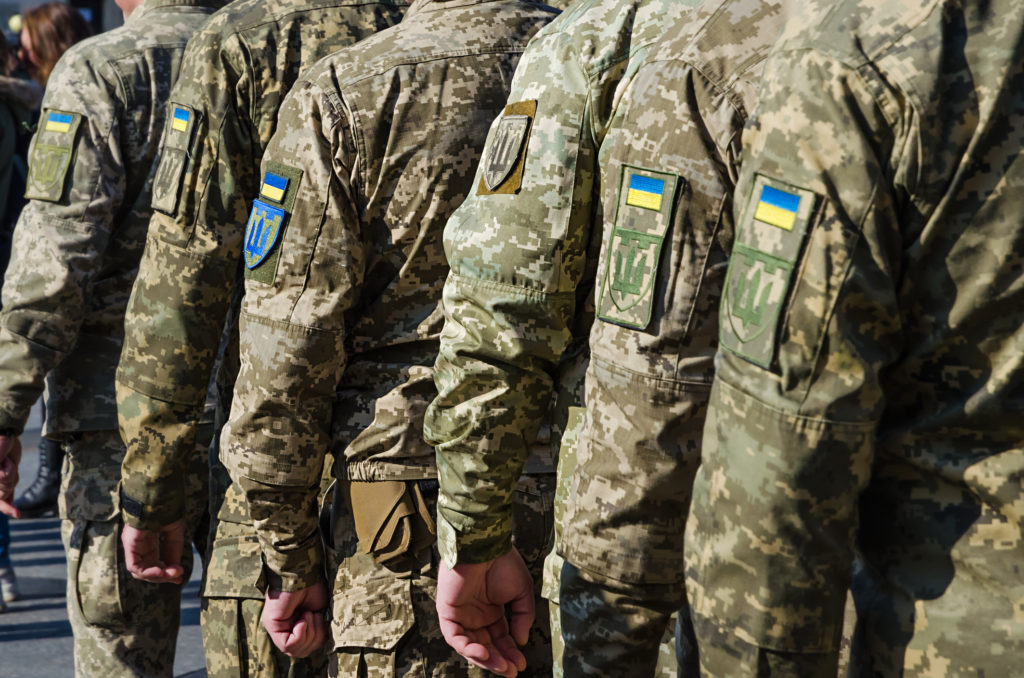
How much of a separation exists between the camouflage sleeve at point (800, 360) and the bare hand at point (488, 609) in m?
0.80

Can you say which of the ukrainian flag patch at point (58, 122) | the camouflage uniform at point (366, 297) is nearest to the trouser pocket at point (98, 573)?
the camouflage uniform at point (366, 297)

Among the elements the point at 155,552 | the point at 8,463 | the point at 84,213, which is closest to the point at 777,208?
the point at 155,552

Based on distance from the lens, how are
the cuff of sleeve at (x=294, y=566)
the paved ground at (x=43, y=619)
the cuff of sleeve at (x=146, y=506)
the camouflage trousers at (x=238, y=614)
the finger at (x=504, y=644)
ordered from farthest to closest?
the paved ground at (x=43, y=619) < the cuff of sleeve at (x=146, y=506) < the camouflage trousers at (x=238, y=614) < the cuff of sleeve at (x=294, y=566) < the finger at (x=504, y=644)

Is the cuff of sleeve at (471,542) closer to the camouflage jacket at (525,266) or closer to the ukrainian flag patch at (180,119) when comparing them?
the camouflage jacket at (525,266)

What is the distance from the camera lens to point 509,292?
1903 mm

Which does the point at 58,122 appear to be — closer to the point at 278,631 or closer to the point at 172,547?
the point at 172,547

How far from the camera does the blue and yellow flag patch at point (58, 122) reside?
3.02 m

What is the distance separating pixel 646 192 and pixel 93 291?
2026 mm

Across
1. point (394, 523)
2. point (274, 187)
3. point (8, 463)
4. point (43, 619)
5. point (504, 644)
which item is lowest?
point (43, 619)

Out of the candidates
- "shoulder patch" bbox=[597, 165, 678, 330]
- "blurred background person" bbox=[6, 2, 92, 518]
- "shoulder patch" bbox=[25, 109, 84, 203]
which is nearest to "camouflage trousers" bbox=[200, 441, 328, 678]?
"shoulder patch" bbox=[25, 109, 84, 203]

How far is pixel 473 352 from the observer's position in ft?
6.39

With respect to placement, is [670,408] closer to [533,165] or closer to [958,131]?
[533,165]

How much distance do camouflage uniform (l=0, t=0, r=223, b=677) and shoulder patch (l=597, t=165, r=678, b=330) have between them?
1812mm

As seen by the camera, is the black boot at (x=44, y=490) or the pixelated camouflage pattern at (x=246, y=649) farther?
the black boot at (x=44, y=490)
